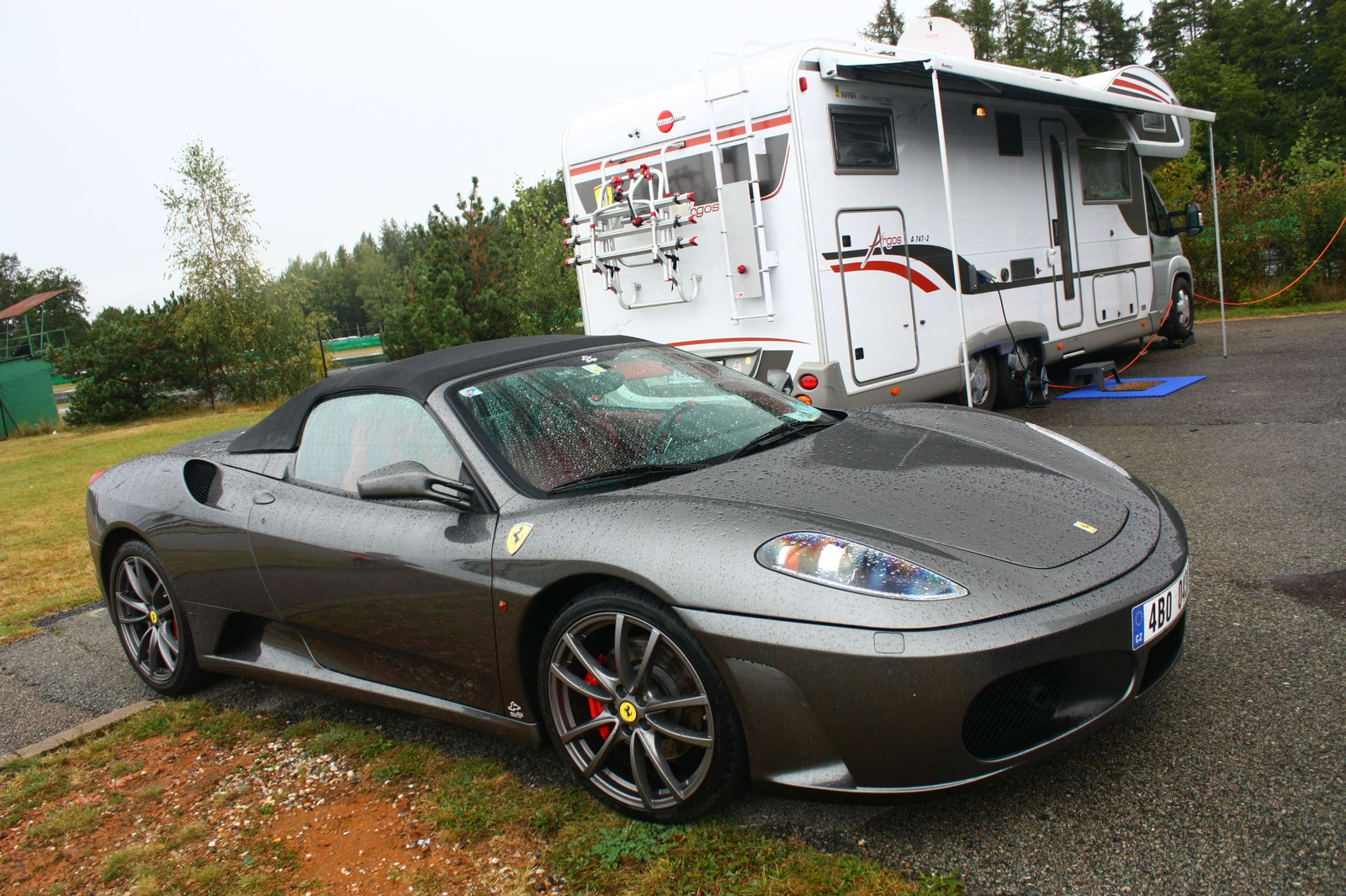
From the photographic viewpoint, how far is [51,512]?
10086 mm

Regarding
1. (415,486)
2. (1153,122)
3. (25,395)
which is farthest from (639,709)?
(25,395)

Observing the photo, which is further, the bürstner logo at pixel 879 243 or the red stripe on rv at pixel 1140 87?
the red stripe on rv at pixel 1140 87

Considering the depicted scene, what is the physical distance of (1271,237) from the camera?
616 inches

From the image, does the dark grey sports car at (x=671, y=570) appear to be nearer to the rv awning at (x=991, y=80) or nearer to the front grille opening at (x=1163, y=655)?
the front grille opening at (x=1163, y=655)

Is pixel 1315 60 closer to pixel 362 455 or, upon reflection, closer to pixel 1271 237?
pixel 1271 237

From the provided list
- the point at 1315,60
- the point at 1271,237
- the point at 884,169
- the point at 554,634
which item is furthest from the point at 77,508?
the point at 1315,60

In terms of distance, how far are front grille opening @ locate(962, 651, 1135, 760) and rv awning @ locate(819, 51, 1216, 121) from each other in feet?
17.7

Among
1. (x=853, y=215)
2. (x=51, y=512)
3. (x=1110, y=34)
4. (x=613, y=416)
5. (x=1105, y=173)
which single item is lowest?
(x=51, y=512)

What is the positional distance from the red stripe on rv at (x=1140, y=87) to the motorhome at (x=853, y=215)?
0.41 ft

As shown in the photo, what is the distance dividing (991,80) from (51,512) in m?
10.0

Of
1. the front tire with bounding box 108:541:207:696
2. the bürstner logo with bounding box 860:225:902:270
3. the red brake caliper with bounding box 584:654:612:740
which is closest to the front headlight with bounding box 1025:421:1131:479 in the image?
the red brake caliper with bounding box 584:654:612:740

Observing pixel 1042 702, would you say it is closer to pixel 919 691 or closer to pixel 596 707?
pixel 919 691

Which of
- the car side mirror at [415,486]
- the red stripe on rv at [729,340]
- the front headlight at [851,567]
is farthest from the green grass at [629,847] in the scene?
the red stripe on rv at [729,340]

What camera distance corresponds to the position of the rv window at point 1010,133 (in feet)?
27.3
